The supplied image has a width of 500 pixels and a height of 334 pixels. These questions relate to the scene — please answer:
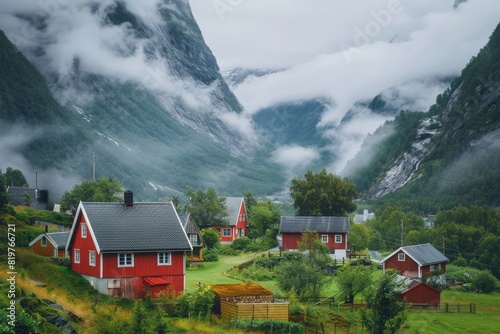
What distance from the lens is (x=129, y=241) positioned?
4634cm

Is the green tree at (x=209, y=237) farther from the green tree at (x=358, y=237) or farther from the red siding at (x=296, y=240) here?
the green tree at (x=358, y=237)

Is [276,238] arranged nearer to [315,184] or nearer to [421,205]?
[315,184]

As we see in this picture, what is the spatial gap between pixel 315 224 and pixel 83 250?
122 feet

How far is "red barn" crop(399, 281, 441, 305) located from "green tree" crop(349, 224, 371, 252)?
81.9 feet

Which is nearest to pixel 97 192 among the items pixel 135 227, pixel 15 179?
pixel 135 227

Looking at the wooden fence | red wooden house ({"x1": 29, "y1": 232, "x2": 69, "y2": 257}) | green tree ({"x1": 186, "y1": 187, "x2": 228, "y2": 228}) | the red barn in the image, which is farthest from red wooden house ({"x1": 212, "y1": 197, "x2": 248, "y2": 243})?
the wooden fence

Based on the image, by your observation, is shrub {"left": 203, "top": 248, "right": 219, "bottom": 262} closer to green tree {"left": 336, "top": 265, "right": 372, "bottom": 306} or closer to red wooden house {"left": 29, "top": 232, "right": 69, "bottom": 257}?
red wooden house {"left": 29, "top": 232, "right": 69, "bottom": 257}

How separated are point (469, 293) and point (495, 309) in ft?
28.2

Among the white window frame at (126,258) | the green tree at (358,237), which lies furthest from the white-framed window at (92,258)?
the green tree at (358,237)

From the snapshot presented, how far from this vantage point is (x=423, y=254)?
69438 mm

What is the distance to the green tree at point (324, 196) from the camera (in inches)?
3450

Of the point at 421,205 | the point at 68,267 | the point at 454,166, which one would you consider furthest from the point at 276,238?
the point at 454,166

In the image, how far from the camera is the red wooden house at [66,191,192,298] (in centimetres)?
4559

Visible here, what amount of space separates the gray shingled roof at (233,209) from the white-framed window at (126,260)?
39458 millimetres
